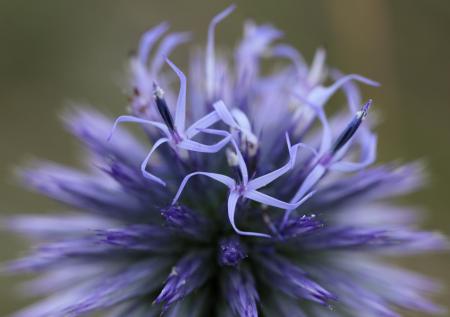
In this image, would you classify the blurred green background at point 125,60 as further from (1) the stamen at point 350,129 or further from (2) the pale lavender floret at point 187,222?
(2) the pale lavender floret at point 187,222

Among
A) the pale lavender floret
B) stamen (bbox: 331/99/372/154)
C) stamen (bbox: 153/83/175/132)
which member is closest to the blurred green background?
stamen (bbox: 331/99/372/154)

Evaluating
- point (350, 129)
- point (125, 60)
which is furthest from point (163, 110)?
point (125, 60)

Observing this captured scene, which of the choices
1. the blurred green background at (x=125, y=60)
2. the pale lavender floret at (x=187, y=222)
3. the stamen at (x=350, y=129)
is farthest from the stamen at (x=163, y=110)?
the blurred green background at (x=125, y=60)

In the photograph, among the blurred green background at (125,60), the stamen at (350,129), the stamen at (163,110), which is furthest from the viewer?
the blurred green background at (125,60)

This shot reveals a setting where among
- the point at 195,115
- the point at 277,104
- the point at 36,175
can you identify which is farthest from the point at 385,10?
the point at 36,175

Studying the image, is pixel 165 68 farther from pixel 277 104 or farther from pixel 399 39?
pixel 399 39

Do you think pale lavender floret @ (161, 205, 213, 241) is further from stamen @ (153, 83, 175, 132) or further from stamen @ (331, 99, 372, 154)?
stamen @ (331, 99, 372, 154)

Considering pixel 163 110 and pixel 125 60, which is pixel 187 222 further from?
pixel 125 60

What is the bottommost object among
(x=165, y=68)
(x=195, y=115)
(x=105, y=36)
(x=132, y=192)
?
(x=132, y=192)
